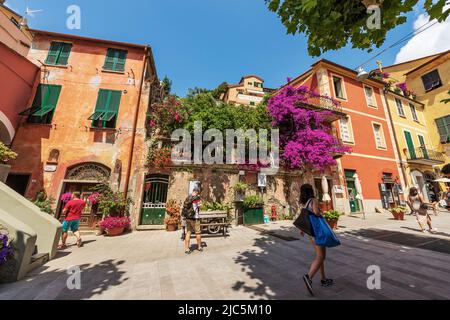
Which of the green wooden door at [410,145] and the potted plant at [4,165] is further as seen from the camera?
the green wooden door at [410,145]

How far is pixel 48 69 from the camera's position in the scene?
1037 cm

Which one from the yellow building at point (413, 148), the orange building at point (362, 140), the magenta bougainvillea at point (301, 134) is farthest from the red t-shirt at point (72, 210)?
the yellow building at point (413, 148)

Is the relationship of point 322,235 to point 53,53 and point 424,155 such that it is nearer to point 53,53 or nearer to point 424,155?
point 53,53

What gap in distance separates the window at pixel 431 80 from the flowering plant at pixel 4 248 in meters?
30.6

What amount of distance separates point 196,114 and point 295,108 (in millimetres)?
6511

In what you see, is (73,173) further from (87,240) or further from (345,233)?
(345,233)

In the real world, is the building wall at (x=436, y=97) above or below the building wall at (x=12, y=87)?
above

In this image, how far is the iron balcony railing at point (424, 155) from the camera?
1608cm

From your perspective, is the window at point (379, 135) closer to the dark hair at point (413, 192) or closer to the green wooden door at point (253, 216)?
the dark hair at point (413, 192)

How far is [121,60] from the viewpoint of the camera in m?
11.3

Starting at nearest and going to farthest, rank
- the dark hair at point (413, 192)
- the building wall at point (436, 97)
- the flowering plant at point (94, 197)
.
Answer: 1. the dark hair at point (413, 192)
2. the flowering plant at point (94, 197)
3. the building wall at point (436, 97)

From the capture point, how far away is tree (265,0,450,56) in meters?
2.88

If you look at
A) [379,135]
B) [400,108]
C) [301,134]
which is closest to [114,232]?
[301,134]

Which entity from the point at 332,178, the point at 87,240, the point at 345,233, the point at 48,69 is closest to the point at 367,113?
the point at 332,178
